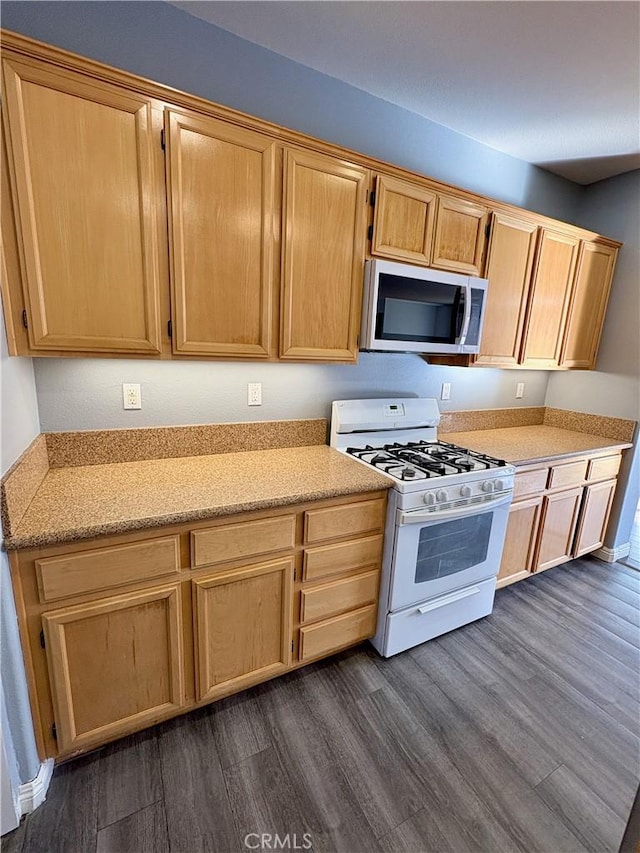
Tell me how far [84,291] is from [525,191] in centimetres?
289

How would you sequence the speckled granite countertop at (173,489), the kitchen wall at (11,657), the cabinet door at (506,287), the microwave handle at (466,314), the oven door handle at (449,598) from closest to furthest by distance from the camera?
the kitchen wall at (11,657)
the speckled granite countertop at (173,489)
the oven door handle at (449,598)
the microwave handle at (466,314)
the cabinet door at (506,287)

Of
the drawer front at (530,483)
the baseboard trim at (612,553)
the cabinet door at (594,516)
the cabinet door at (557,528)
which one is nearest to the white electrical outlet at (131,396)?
the drawer front at (530,483)

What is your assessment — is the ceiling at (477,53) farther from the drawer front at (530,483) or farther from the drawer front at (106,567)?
the drawer front at (106,567)

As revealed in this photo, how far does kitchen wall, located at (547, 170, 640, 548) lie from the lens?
2.73m

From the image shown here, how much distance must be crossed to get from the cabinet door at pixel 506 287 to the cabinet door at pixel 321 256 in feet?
3.00

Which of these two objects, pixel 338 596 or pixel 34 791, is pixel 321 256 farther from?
pixel 34 791

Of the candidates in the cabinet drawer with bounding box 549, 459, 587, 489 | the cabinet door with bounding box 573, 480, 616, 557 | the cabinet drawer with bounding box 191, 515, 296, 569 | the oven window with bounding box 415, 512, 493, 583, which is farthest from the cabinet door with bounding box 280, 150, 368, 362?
the cabinet door with bounding box 573, 480, 616, 557

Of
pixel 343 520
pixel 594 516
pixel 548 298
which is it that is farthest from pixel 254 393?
pixel 594 516

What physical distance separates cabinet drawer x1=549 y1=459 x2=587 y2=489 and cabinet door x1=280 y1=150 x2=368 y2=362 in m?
1.61

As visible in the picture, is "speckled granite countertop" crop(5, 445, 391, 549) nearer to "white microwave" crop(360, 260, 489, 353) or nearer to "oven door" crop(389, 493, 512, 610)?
"oven door" crop(389, 493, 512, 610)

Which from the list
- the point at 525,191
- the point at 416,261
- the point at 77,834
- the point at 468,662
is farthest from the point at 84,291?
the point at 525,191

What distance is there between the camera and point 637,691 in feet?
5.93

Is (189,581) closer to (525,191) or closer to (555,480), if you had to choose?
(555,480)

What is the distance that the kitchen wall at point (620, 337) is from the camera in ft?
8.96
